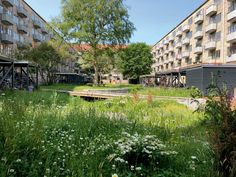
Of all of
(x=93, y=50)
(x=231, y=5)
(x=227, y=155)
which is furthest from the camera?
(x=93, y=50)

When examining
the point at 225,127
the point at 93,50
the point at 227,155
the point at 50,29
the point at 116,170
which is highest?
the point at 50,29

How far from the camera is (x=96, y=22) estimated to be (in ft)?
162

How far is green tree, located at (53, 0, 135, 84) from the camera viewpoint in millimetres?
48906

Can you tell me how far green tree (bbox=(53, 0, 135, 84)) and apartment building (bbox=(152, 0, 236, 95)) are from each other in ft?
33.8

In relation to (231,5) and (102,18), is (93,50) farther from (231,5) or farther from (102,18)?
(231,5)

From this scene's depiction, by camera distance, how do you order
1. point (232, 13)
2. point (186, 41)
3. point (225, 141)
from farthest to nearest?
point (186, 41) < point (232, 13) < point (225, 141)

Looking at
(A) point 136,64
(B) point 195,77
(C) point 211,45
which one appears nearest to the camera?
(B) point 195,77

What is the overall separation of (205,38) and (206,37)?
1.78ft

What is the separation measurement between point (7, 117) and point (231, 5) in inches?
1863

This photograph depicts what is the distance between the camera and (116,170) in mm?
4445

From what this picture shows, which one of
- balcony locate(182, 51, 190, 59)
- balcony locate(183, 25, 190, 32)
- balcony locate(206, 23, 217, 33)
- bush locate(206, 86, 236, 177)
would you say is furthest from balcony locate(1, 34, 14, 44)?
bush locate(206, 86, 236, 177)

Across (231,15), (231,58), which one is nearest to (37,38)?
(231,15)

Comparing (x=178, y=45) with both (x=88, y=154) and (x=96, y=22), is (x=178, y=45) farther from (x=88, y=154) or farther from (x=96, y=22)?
(x=88, y=154)

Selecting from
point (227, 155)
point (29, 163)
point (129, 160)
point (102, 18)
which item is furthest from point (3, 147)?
point (102, 18)
